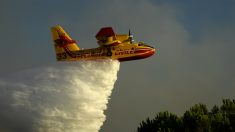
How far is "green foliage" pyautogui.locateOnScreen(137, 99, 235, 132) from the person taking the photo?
84.3 metres

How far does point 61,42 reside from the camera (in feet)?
192

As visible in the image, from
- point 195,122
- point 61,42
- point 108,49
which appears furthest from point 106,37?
point 195,122

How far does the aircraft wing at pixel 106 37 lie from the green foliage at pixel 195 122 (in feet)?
108

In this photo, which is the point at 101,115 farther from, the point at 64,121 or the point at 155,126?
the point at 155,126

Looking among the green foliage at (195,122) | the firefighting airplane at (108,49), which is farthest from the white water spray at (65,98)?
the green foliage at (195,122)

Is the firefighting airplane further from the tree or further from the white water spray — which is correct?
the tree

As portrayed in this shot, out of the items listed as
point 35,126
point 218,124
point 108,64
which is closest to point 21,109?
point 35,126

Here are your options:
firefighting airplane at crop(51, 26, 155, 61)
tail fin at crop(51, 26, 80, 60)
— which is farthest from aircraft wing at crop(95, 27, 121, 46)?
tail fin at crop(51, 26, 80, 60)

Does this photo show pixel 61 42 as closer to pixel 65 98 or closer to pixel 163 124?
pixel 65 98

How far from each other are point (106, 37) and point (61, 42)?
645 cm

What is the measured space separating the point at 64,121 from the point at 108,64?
343 inches

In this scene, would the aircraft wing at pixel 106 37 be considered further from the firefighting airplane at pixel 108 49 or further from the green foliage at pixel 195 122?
the green foliage at pixel 195 122

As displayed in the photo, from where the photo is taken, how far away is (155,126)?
9362 centimetres

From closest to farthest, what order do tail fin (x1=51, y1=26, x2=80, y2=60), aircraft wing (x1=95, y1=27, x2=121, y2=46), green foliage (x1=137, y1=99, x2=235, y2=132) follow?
aircraft wing (x1=95, y1=27, x2=121, y2=46)
tail fin (x1=51, y1=26, x2=80, y2=60)
green foliage (x1=137, y1=99, x2=235, y2=132)
